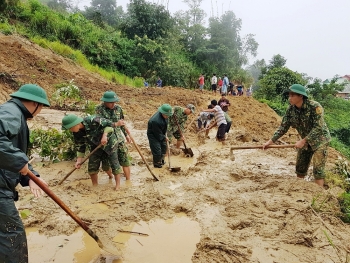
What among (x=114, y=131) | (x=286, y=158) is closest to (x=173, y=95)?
(x=286, y=158)

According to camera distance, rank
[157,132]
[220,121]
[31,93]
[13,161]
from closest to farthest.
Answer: [13,161], [31,93], [157,132], [220,121]

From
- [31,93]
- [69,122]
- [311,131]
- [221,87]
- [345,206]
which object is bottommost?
[345,206]

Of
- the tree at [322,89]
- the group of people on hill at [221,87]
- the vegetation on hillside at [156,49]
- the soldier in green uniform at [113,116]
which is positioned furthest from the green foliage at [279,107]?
the soldier in green uniform at [113,116]

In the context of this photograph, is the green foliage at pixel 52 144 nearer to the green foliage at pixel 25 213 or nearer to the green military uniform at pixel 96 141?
the green military uniform at pixel 96 141

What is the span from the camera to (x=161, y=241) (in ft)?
11.8

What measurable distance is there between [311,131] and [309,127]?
0.29m

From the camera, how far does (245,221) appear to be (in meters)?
3.89

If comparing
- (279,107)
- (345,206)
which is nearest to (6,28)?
(279,107)

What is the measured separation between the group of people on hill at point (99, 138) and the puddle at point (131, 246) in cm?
82

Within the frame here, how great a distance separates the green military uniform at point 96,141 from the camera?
14.9 ft

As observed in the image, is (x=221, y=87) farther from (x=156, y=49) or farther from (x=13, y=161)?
(x=13, y=161)

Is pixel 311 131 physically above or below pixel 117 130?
above

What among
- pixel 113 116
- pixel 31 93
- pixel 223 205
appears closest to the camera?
pixel 31 93

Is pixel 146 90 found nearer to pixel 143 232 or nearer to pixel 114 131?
pixel 114 131
